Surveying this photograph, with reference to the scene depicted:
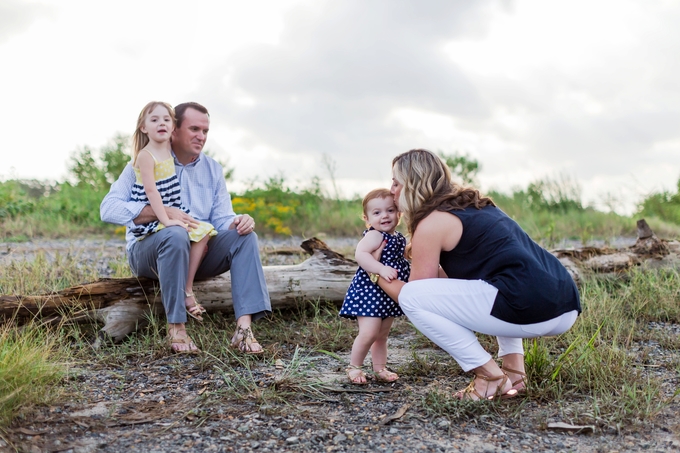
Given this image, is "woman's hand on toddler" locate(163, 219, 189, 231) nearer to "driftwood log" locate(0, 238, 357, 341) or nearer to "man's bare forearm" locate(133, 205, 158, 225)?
"man's bare forearm" locate(133, 205, 158, 225)

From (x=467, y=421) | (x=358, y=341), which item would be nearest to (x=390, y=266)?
(x=358, y=341)

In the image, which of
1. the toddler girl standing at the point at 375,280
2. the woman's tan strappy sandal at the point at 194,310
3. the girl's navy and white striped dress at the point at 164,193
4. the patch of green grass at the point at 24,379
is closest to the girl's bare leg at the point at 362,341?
the toddler girl standing at the point at 375,280

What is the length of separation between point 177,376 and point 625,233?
29.9 ft

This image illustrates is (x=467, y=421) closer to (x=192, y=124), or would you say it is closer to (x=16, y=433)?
(x=16, y=433)

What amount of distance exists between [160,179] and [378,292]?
5.77 feet

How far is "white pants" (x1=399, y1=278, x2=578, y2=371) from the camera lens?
305cm

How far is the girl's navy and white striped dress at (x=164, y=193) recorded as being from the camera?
13.6ft

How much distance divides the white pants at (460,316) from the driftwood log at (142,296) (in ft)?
6.17

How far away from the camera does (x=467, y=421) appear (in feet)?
9.64

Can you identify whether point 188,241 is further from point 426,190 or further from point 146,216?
point 426,190

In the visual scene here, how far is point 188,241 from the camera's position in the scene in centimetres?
405

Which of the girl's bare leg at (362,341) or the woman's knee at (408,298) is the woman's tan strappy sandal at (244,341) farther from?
the woman's knee at (408,298)

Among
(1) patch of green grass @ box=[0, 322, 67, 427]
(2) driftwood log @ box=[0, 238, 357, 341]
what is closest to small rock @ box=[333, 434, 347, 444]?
(1) patch of green grass @ box=[0, 322, 67, 427]

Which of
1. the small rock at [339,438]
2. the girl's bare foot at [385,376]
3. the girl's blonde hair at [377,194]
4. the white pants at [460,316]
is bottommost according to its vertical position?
the small rock at [339,438]
